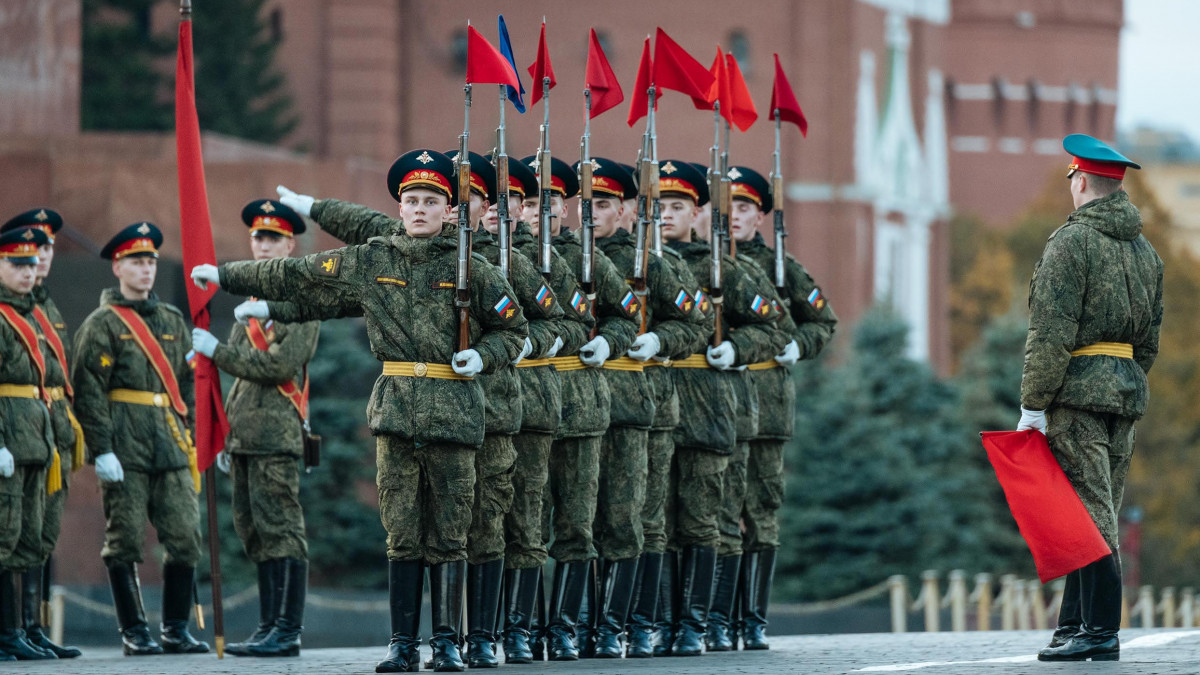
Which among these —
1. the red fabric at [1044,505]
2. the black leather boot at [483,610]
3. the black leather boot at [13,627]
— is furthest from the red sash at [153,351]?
the red fabric at [1044,505]

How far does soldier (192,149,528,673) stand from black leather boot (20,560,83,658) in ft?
9.29

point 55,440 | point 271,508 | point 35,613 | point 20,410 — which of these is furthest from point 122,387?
point 35,613

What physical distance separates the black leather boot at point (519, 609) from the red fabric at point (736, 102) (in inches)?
130

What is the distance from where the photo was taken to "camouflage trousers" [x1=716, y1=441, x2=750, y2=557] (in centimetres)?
1127

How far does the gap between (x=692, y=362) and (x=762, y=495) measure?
0.89 metres

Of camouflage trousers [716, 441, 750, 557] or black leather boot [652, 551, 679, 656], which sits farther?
camouflage trousers [716, 441, 750, 557]

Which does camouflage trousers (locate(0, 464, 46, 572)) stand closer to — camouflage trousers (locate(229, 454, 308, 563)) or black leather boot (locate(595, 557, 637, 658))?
camouflage trousers (locate(229, 454, 308, 563))

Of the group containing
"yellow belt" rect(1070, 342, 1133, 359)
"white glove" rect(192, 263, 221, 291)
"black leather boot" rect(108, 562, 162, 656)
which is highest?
"white glove" rect(192, 263, 221, 291)

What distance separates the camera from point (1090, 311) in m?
9.30

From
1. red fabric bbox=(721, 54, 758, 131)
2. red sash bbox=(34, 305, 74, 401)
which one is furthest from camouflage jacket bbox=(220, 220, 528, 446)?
red fabric bbox=(721, 54, 758, 131)

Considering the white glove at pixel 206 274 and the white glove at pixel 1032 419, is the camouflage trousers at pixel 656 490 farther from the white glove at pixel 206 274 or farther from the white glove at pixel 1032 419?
the white glove at pixel 206 274

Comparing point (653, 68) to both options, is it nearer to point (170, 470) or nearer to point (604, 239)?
point (604, 239)

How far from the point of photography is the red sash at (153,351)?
465 inches

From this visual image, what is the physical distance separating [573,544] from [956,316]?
172 feet
